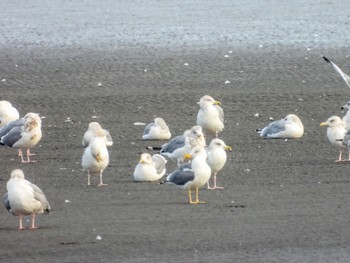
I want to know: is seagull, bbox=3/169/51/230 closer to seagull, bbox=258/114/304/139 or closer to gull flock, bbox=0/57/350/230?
gull flock, bbox=0/57/350/230

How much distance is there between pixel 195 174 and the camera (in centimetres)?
1388

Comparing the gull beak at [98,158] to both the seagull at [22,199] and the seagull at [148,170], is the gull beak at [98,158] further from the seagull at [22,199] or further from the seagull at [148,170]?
the seagull at [22,199]

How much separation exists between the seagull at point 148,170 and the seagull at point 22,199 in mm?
2447

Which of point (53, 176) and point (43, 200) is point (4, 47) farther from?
point (43, 200)

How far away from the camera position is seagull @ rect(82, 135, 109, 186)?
15.0 metres

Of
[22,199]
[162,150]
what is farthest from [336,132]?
[22,199]

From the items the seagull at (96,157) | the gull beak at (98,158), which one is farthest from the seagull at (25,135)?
the gull beak at (98,158)

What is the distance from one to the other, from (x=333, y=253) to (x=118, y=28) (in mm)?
19486

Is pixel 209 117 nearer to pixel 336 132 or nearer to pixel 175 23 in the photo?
pixel 336 132

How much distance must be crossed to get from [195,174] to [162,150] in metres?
2.41

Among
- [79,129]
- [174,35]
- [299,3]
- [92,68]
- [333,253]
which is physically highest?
[299,3]

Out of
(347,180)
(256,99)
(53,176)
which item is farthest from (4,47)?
(347,180)

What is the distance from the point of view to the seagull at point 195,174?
13.9 metres

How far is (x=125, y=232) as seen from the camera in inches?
492
